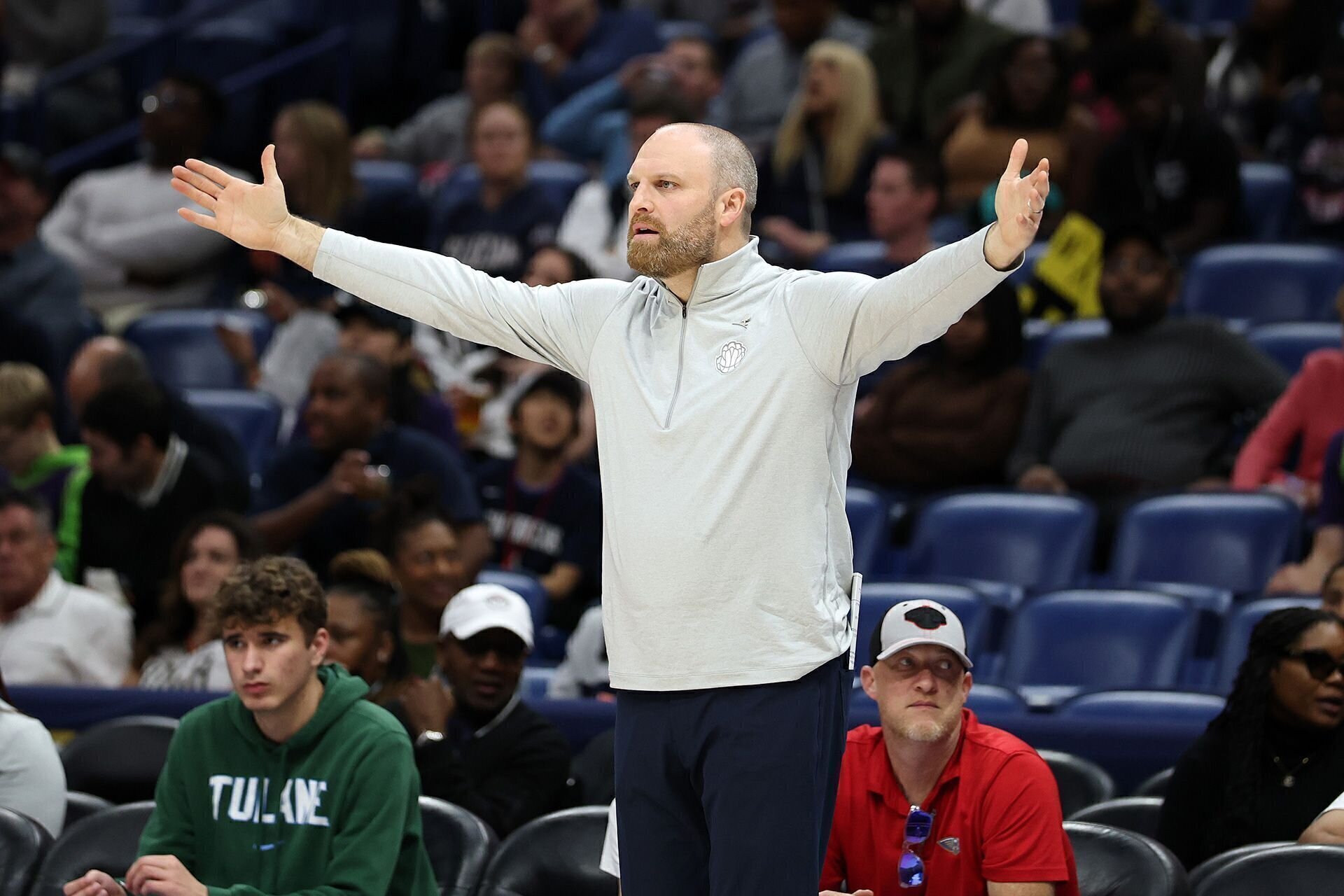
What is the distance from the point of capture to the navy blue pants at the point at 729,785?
2.53m

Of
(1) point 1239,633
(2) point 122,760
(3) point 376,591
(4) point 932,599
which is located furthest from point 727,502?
(1) point 1239,633

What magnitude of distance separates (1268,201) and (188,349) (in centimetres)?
430

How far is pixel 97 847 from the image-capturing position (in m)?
4.08

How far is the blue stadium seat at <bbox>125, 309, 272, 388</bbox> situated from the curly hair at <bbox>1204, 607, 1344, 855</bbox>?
467 cm

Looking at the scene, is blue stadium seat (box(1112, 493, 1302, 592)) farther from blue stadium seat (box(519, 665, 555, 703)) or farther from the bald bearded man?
the bald bearded man

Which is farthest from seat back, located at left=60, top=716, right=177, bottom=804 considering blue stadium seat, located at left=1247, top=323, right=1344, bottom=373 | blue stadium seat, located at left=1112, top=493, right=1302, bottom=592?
blue stadium seat, located at left=1247, top=323, right=1344, bottom=373

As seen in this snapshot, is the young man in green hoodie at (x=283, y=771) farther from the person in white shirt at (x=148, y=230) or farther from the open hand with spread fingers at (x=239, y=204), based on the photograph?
the person in white shirt at (x=148, y=230)

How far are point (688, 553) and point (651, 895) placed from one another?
46 cm

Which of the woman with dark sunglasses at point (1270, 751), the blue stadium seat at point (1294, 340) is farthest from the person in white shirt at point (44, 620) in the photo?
the blue stadium seat at point (1294, 340)

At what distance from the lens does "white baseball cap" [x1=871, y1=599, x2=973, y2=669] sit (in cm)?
368

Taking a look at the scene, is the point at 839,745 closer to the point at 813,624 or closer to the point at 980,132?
the point at 813,624

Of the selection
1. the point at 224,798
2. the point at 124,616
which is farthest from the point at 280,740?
the point at 124,616

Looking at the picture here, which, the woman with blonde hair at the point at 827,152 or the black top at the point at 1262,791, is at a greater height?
the woman with blonde hair at the point at 827,152

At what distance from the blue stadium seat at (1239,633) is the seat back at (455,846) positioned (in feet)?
6.89
